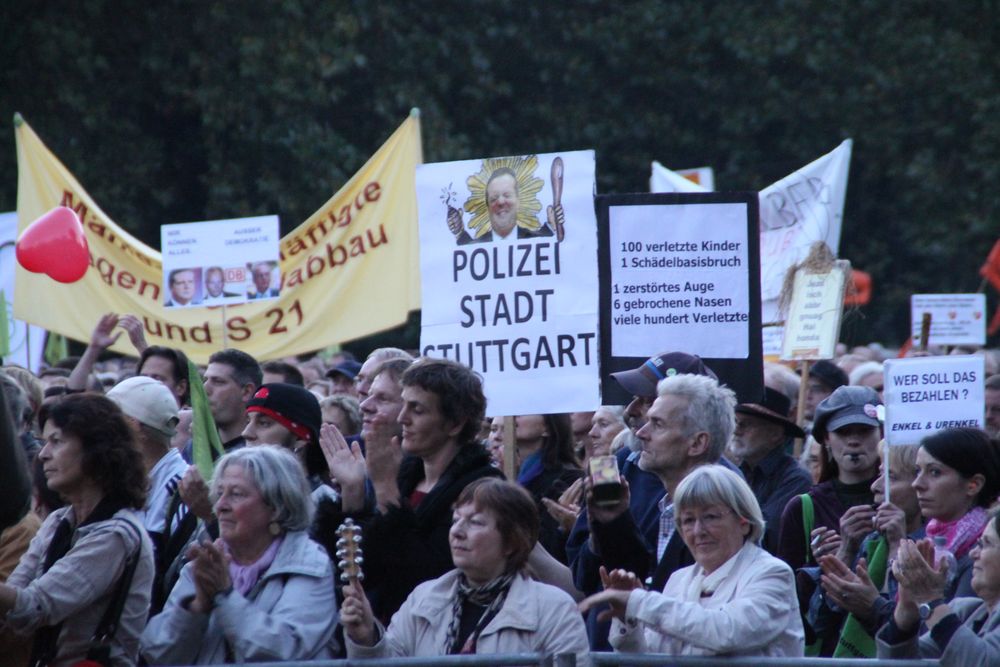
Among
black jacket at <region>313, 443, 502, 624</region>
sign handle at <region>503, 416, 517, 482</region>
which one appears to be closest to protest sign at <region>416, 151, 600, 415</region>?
sign handle at <region>503, 416, 517, 482</region>

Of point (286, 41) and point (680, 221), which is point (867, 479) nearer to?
point (680, 221)

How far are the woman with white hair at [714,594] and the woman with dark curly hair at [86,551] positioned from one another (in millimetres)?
1382

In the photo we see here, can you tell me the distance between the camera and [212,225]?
10.4m

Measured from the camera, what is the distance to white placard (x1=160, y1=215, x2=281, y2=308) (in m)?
10.3

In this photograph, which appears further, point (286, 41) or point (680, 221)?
point (286, 41)

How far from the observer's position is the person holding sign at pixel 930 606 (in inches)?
178

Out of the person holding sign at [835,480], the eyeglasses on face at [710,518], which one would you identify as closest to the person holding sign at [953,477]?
the person holding sign at [835,480]

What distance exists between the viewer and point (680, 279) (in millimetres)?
6551

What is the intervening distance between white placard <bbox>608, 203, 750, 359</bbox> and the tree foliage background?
46.0 ft

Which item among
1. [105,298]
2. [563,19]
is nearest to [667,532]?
[105,298]

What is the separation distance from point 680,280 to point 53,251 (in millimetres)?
4358

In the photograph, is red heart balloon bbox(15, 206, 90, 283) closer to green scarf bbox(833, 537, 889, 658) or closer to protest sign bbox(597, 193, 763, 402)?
protest sign bbox(597, 193, 763, 402)

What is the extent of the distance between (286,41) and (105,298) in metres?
11.2

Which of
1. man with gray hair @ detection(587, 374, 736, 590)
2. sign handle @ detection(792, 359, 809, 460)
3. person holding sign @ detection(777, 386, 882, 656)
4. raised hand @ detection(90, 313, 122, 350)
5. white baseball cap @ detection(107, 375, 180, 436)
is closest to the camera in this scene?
man with gray hair @ detection(587, 374, 736, 590)
